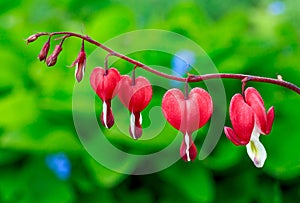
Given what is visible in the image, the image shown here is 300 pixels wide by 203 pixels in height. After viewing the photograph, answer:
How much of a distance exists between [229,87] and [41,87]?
0.87 metres

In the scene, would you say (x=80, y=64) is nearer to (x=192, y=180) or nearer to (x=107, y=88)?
(x=107, y=88)

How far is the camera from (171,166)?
8.36ft

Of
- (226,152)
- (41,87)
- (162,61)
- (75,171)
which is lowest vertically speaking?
(75,171)

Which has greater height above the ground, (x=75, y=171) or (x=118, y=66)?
(x=118, y=66)

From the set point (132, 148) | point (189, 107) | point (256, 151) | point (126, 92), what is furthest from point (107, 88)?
point (132, 148)

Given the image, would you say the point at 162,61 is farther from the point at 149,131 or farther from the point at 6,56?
the point at 6,56

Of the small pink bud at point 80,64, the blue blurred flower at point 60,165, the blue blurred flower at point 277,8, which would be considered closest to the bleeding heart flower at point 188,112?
the small pink bud at point 80,64

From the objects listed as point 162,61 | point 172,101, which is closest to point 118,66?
point 162,61

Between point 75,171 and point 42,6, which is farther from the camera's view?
point 42,6

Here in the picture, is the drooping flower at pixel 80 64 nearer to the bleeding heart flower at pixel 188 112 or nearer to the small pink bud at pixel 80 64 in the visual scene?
the small pink bud at pixel 80 64

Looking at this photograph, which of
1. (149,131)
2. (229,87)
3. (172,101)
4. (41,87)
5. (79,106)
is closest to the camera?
(172,101)

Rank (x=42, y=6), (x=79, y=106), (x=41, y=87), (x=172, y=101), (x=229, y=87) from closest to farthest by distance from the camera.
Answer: (x=172, y=101) < (x=79, y=106) < (x=229, y=87) < (x=41, y=87) < (x=42, y=6)

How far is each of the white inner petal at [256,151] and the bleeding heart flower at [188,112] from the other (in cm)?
8

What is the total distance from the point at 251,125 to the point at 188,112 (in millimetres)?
100
